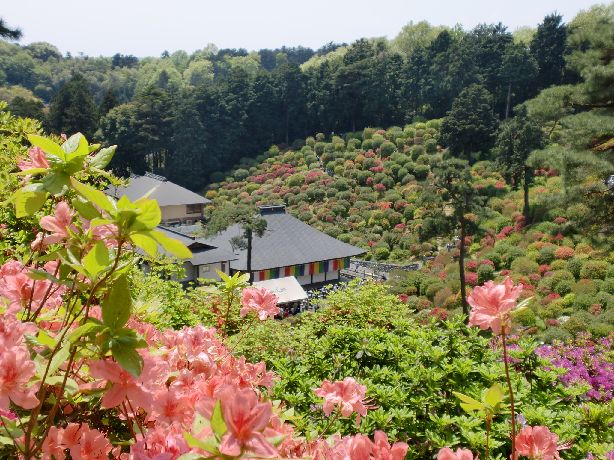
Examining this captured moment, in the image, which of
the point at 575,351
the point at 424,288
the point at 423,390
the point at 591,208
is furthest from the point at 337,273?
the point at 423,390

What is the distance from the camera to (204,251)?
16.6 meters

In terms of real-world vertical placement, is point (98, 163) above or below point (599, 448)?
above

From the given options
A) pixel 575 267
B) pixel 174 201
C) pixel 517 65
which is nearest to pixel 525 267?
pixel 575 267

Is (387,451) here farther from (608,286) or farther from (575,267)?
(575,267)

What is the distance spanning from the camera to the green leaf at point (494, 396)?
3.18 ft

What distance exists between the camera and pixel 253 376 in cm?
143

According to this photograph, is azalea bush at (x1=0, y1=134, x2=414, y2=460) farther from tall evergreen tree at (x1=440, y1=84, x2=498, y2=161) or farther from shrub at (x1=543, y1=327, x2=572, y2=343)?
tall evergreen tree at (x1=440, y1=84, x2=498, y2=161)

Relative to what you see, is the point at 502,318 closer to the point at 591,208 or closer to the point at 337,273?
the point at 591,208

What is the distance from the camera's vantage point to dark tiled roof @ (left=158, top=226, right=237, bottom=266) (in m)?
15.9

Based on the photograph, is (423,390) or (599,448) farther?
(423,390)

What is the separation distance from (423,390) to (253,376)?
138 cm

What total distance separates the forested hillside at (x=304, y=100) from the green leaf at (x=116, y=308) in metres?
30.1

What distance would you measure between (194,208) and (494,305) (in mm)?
26847

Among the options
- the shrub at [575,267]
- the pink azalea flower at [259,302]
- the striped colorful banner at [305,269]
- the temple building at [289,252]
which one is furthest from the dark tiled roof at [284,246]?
the pink azalea flower at [259,302]
